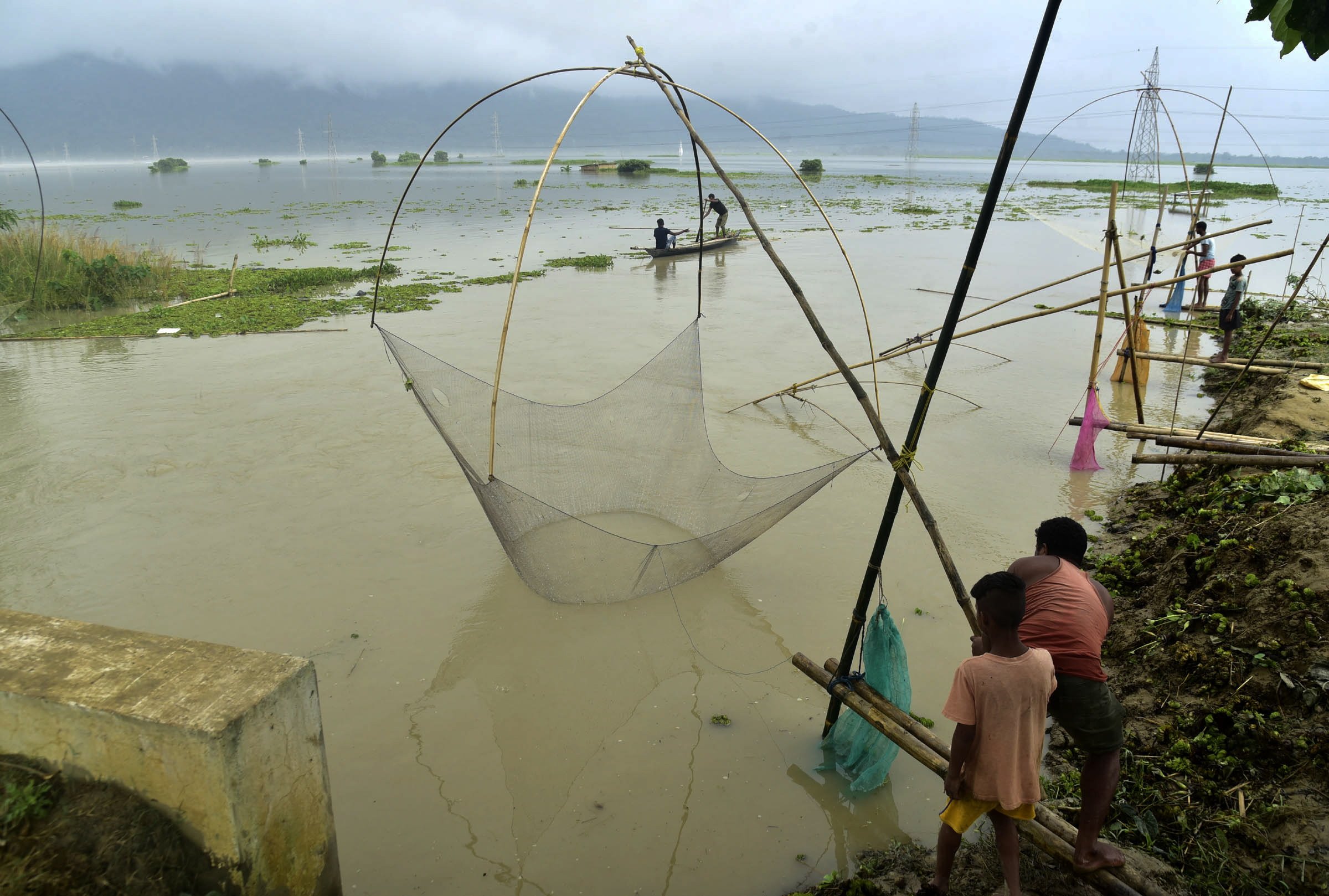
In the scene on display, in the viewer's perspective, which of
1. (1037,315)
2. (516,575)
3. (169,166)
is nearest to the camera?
(516,575)

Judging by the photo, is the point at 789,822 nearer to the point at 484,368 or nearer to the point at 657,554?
the point at 657,554

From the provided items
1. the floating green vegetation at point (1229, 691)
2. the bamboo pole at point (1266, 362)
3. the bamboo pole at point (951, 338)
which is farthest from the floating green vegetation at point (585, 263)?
the bamboo pole at point (951, 338)

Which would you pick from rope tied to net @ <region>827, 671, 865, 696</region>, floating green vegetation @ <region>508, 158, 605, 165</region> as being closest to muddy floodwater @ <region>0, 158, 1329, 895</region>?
rope tied to net @ <region>827, 671, 865, 696</region>

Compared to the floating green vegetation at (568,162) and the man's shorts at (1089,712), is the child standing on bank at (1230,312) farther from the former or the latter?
the floating green vegetation at (568,162)

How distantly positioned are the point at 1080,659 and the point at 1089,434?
3.28 meters

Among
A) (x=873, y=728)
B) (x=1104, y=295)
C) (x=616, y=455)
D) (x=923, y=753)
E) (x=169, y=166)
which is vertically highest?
(x=169, y=166)

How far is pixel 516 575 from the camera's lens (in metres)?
3.71

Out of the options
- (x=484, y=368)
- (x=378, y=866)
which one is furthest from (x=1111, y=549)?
(x=484, y=368)

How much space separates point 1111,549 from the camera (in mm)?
3727

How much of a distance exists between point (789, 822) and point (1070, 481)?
326 centimetres

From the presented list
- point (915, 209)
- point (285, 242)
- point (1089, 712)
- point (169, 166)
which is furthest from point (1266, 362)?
point (169, 166)

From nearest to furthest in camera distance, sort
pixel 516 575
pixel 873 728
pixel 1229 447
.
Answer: pixel 873 728 < pixel 1229 447 < pixel 516 575

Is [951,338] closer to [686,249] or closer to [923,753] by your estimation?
[923,753]

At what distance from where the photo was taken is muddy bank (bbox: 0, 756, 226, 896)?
1.47m
